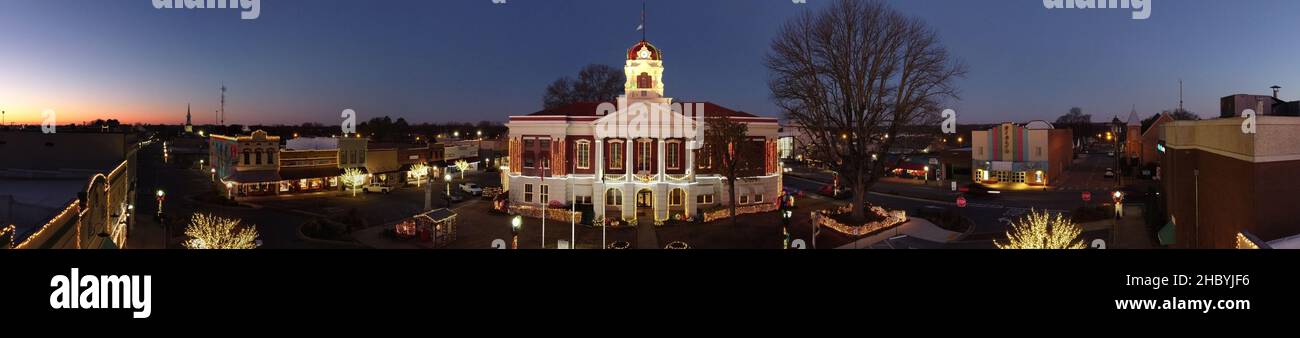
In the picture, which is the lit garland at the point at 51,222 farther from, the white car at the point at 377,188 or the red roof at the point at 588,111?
the white car at the point at 377,188

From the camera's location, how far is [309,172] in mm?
47188

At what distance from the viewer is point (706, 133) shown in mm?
33844

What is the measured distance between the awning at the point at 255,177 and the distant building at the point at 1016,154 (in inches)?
2315

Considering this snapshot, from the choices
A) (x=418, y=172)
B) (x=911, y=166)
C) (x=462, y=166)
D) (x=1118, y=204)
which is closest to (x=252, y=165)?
(x=418, y=172)

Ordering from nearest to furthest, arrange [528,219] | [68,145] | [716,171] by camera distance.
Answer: [68,145], [528,219], [716,171]

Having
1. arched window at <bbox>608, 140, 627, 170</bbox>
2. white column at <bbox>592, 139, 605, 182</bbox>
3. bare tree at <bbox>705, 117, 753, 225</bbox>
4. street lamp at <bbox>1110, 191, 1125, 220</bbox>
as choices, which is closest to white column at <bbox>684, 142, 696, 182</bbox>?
bare tree at <bbox>705, 117, 753, 225</bbox>

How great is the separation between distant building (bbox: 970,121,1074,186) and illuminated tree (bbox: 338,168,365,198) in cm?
5353

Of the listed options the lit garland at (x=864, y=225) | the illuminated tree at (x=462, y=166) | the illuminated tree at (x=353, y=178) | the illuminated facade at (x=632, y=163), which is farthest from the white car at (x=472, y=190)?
the lit garland at (x=864, y=225)

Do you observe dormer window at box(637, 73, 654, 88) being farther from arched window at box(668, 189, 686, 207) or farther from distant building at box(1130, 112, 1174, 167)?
distant building at box(1130, 112, 1174, 167)

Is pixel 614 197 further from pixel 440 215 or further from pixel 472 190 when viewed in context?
pixel 472 190
